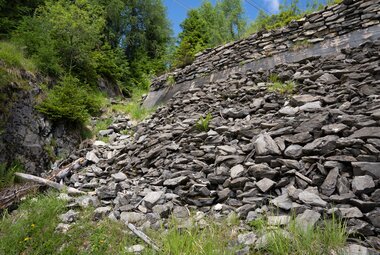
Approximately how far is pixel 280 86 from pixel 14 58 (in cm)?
708

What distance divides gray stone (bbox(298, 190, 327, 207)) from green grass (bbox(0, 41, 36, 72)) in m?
7.63

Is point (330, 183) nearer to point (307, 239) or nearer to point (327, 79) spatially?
point (307, 239)

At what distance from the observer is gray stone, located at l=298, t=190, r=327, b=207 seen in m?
2.58

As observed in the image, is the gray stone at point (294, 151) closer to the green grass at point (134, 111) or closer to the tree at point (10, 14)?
the green grass at point (134, 111)

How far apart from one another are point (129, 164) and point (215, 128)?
A: 1858 mm

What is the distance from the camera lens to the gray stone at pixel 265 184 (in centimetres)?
311

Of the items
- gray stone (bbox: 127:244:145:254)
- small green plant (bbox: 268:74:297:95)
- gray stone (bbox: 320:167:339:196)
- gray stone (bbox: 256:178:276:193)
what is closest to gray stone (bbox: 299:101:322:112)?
small green plant (bbox: 268:74:297:95)

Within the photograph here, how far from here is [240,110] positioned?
5.56m

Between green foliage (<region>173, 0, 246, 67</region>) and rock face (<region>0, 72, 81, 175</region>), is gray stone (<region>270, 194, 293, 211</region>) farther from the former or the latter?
green foliage (<region>173, 0, 246, 67</region>)

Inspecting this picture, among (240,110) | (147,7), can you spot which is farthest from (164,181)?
(147,7)

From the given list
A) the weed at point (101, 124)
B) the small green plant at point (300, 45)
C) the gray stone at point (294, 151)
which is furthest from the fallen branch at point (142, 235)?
the small green plant at point (300, 45)

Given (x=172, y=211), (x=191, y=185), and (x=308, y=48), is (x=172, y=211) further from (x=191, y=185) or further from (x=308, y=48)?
(x=308, y=48)

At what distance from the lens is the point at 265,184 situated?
3.15 meters

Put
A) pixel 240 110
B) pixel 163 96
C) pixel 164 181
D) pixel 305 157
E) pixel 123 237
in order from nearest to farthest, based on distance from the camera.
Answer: pixel 123 237, pixel 305 157, pixel 164 181, pixel 240 110, pixel 163 96
